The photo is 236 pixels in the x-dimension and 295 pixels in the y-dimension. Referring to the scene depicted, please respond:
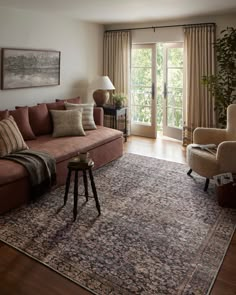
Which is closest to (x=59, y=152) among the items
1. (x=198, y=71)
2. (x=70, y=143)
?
(x=70, y=143)

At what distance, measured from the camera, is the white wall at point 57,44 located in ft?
14.6

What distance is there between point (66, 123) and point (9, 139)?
1.14 m

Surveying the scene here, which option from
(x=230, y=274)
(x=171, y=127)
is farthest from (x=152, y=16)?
(x=230, y=274)

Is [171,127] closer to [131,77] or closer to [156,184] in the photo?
[131,77]

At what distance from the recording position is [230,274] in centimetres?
220

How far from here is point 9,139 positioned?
3469 millimetres

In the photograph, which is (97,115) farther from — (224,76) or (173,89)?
(224,76)

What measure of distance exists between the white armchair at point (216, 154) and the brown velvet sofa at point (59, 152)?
4.22ft

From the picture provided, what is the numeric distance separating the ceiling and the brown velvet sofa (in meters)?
1.44

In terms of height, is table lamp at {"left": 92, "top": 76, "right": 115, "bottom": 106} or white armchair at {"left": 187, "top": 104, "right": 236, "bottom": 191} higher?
table lamp at {"left": 92, "top": 76, "right": 115, "bottom": 106}

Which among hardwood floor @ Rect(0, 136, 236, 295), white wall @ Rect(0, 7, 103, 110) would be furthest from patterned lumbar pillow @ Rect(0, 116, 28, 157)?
hardwood floor @ Rect(0, 136, 236, 295)

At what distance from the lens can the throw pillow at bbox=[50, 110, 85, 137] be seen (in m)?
4.41

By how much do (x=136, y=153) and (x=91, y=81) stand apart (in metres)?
1.93

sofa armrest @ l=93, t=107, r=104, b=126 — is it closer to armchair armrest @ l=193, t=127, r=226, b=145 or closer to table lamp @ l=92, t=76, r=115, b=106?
table lamp @ l=92, t=76, r=115, b=106
